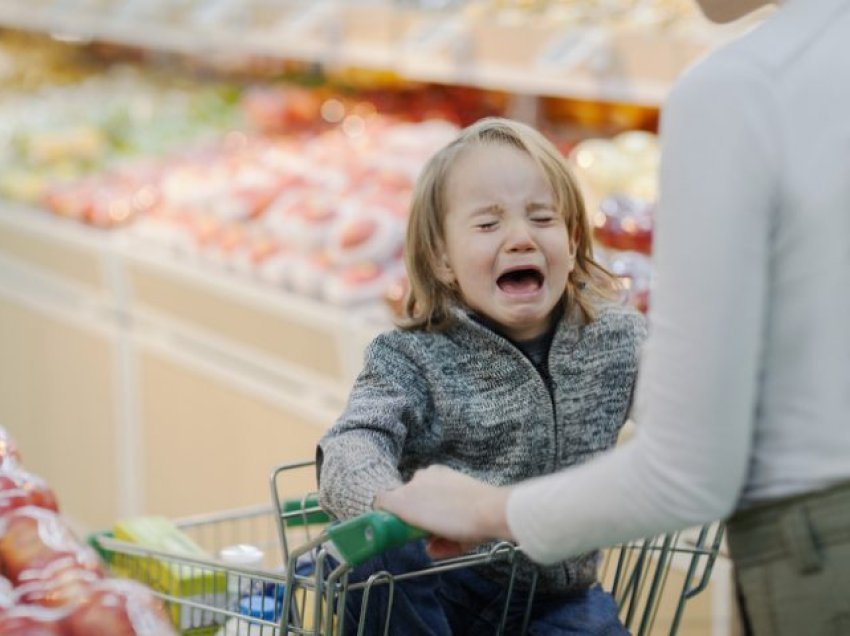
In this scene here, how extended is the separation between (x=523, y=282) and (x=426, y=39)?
2.14 meters

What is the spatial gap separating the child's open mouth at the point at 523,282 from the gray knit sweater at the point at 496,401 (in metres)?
0.06

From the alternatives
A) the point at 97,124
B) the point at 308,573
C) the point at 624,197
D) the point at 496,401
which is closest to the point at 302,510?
the point at 308,573

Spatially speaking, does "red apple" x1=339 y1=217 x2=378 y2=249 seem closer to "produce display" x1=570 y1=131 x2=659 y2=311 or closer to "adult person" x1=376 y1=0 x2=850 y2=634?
"produce display" x1=570 y1=131 x2=659 y2=311

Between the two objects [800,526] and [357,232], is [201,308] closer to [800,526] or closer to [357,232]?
[357,232]

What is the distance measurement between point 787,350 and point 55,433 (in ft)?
11.6

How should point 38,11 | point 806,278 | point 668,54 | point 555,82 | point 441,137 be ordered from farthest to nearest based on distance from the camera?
1. point 38,11
2. point 441,137
3. point 555,82
4. point 668,54
5. point 806,278

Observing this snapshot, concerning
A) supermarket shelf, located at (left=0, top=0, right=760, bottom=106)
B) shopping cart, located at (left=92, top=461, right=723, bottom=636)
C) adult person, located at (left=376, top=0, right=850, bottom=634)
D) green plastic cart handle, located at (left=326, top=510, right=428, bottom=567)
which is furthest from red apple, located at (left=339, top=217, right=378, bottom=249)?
adult person, located at (left=376, top=0, right=850, bottom=634)

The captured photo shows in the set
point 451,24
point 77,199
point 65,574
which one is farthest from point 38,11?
point 65,574

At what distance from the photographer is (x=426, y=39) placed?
3.86 metres

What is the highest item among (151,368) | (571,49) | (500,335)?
(571,49)

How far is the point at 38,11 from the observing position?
5.21 meters

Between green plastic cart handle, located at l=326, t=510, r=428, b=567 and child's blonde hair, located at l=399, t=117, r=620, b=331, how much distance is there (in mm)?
469

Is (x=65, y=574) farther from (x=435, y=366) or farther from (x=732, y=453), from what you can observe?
(x=732, y=453)

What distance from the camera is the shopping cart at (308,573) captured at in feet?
4.74
